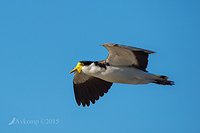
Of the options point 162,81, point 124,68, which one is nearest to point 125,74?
point 124,68

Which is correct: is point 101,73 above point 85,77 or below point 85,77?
below

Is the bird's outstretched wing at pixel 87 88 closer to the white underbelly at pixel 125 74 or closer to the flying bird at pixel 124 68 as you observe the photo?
the flying bird at pixel 124 68

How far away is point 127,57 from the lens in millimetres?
9641

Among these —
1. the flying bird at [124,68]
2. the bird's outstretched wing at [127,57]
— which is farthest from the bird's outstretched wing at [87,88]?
the bird's outstretched wing at [127,57]

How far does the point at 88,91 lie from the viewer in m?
11.8

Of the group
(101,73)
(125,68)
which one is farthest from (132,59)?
(101,73)

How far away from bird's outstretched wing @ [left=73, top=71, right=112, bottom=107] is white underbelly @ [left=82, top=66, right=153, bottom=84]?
5.56 feet

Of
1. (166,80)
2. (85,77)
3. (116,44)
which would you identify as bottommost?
(166,80)

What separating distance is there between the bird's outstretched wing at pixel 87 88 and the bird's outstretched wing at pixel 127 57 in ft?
6.21

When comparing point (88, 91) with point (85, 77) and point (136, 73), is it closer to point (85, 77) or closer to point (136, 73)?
point (85, 77)

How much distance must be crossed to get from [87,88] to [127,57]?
2.77 m

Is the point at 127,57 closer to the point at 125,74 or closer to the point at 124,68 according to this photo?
the point at 124,68

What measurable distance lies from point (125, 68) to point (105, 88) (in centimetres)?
→ 192

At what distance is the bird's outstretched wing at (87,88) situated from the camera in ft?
38.0
